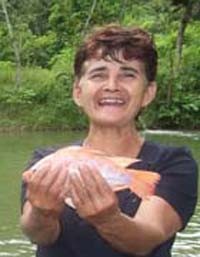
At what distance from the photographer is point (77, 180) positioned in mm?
1862

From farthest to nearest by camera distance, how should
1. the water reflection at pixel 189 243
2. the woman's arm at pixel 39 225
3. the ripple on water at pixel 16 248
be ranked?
the water reflection at pixel 189 243 < the ripple on water at pixel 16 248 < the woman's arm at pixel 39 225

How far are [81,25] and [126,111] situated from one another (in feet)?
82.1

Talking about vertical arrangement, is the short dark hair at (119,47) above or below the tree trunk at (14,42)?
above

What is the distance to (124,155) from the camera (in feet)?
7.58

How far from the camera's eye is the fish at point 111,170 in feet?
6.25

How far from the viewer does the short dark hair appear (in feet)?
7.51

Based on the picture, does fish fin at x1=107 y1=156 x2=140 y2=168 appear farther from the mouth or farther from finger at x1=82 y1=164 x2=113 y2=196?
the mouth

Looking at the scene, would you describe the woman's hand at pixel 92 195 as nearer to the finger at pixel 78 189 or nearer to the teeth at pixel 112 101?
the finger at pixel 78 189

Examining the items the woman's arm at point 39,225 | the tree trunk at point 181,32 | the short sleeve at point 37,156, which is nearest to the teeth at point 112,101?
the short sleeve at point 37,156

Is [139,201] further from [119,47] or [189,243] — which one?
[189,243]

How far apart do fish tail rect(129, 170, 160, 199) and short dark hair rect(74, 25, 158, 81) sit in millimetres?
402

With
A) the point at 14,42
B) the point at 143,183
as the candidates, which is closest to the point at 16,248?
the point at 143,183

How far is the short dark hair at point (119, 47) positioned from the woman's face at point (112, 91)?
0.02 m

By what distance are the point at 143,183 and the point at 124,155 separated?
34cm
